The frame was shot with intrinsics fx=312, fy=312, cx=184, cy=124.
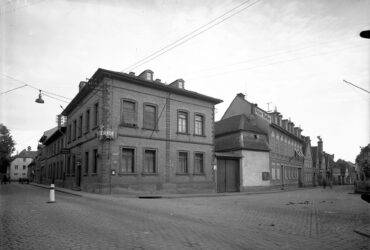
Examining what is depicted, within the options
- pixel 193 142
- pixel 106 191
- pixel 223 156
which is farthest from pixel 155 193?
pixel 223 156

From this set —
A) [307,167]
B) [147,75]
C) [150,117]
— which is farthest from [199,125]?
[307,167]

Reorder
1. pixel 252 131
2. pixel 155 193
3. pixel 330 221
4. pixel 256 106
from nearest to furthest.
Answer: pixel 330 221, pixel 155 193, pixel 252 131, pixel 256 106

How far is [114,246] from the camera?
6258 millimetres

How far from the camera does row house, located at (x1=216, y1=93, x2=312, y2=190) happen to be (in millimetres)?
37306

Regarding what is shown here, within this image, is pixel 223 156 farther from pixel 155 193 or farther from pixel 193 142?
pixel 155 193

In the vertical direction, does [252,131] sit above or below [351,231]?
above

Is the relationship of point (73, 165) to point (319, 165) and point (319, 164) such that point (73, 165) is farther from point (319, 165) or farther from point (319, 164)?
point (319, 164)

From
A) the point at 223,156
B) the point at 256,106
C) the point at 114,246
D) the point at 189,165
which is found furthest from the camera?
the point at 256,106

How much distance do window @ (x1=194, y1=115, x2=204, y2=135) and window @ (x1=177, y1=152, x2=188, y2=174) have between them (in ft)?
8.68

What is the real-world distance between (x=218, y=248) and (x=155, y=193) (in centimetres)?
1942

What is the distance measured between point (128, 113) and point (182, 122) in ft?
18.9

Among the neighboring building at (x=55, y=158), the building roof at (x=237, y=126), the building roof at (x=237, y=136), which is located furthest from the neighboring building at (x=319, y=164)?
the neighboring building at (x=55, y=158)

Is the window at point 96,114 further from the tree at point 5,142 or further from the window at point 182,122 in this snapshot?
the tree at point 5,142

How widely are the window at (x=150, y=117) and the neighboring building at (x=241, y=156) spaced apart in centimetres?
807
